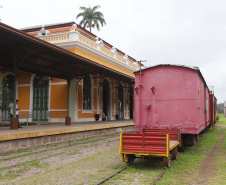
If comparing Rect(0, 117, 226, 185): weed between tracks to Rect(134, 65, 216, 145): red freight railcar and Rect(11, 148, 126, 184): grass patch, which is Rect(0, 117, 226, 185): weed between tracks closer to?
Rect(11, 148, 126, 184): grass patch

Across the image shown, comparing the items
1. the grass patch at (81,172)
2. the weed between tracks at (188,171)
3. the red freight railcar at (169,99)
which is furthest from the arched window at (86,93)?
the weed between tracks at (188,171)

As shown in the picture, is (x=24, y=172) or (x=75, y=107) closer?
(x=24, y=172)

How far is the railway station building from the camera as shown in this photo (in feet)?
42.8

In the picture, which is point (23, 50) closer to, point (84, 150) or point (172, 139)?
point (84, 150)

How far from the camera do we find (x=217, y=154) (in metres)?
8.79

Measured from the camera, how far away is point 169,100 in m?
8.95

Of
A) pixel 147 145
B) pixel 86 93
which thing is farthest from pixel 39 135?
pixel 86 93

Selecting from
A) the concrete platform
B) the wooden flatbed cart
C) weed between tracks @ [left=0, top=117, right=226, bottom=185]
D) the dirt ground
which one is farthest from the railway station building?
the dirt ground

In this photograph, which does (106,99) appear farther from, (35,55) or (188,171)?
(188,171)

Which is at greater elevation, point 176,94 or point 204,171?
point 176,94

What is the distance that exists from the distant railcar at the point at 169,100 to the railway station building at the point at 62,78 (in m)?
4.56

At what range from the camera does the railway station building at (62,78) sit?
1303 centimetres

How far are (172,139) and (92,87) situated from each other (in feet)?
42.6

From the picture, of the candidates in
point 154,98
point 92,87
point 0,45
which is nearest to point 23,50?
point 0,45
